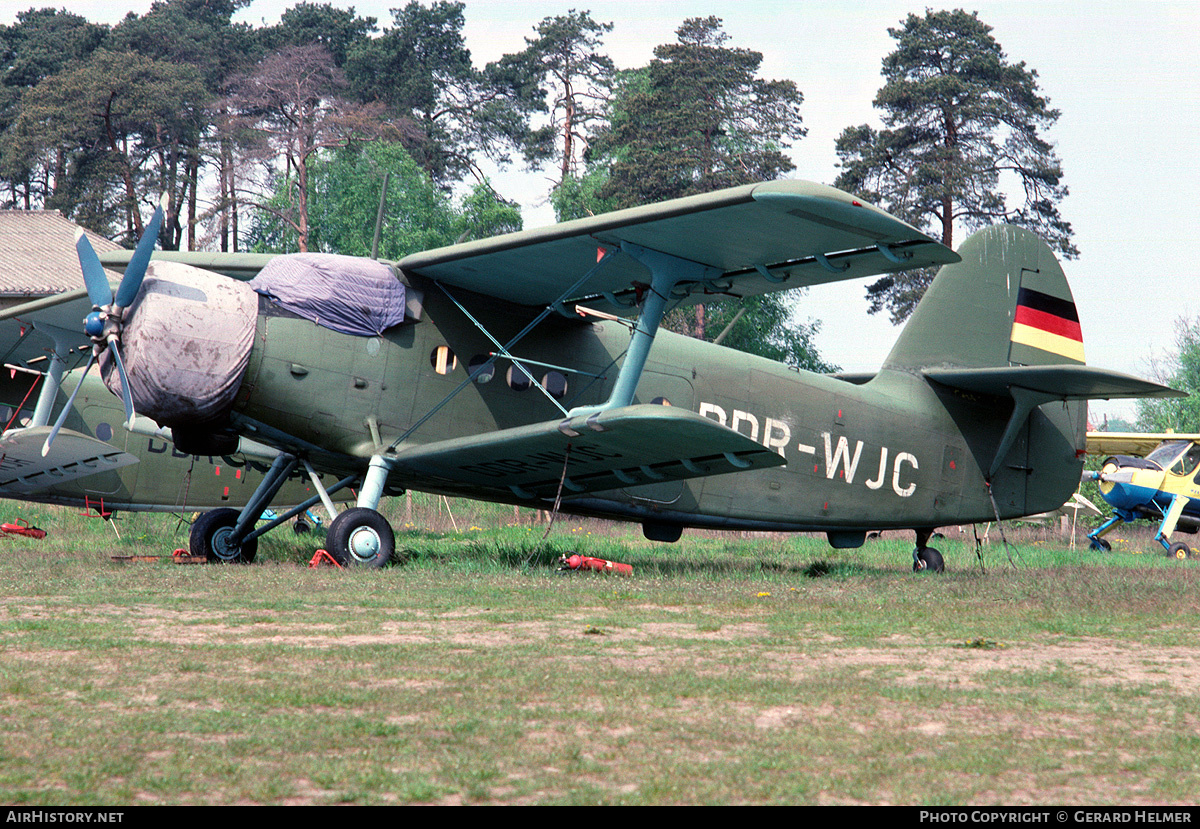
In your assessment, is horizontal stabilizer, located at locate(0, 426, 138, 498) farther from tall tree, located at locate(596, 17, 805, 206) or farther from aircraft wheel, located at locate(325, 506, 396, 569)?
tall tree, located at locate(596, 17, 805, 206)

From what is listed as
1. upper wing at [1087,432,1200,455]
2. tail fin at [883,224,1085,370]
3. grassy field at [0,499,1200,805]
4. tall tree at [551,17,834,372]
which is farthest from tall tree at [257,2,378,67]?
grassy field at [0,499,1200,805]

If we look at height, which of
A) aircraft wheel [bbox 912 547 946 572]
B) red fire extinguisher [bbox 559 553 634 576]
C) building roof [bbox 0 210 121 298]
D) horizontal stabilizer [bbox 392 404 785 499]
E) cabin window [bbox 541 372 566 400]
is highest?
building roof [bbox 0 210 121 298]

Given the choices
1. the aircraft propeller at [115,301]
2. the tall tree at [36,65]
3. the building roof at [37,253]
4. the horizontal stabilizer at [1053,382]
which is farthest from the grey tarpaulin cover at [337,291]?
the tall tree at [36,65]

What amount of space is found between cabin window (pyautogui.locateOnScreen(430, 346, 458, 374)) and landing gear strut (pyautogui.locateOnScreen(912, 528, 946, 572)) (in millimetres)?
6346

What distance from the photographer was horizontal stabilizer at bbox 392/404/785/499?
9.03 meters

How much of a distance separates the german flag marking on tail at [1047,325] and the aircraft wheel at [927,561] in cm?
285

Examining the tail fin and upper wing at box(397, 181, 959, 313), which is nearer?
upper wing at box(397, 181, 959, 313)

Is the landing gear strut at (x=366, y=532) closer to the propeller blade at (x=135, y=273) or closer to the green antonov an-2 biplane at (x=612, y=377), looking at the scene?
the green antonov an-2 biplane at (x=612, y=377)

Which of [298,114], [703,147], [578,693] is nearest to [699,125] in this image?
[703,147]

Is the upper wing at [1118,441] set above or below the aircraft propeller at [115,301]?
above

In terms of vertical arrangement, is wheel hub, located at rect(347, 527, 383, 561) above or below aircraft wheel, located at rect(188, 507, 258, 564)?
above

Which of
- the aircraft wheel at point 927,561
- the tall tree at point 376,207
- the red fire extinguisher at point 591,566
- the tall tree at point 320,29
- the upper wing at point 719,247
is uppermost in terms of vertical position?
the tall tree at point 320,29

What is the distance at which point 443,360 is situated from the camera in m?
10.6

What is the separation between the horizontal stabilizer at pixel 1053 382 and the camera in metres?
10.6
